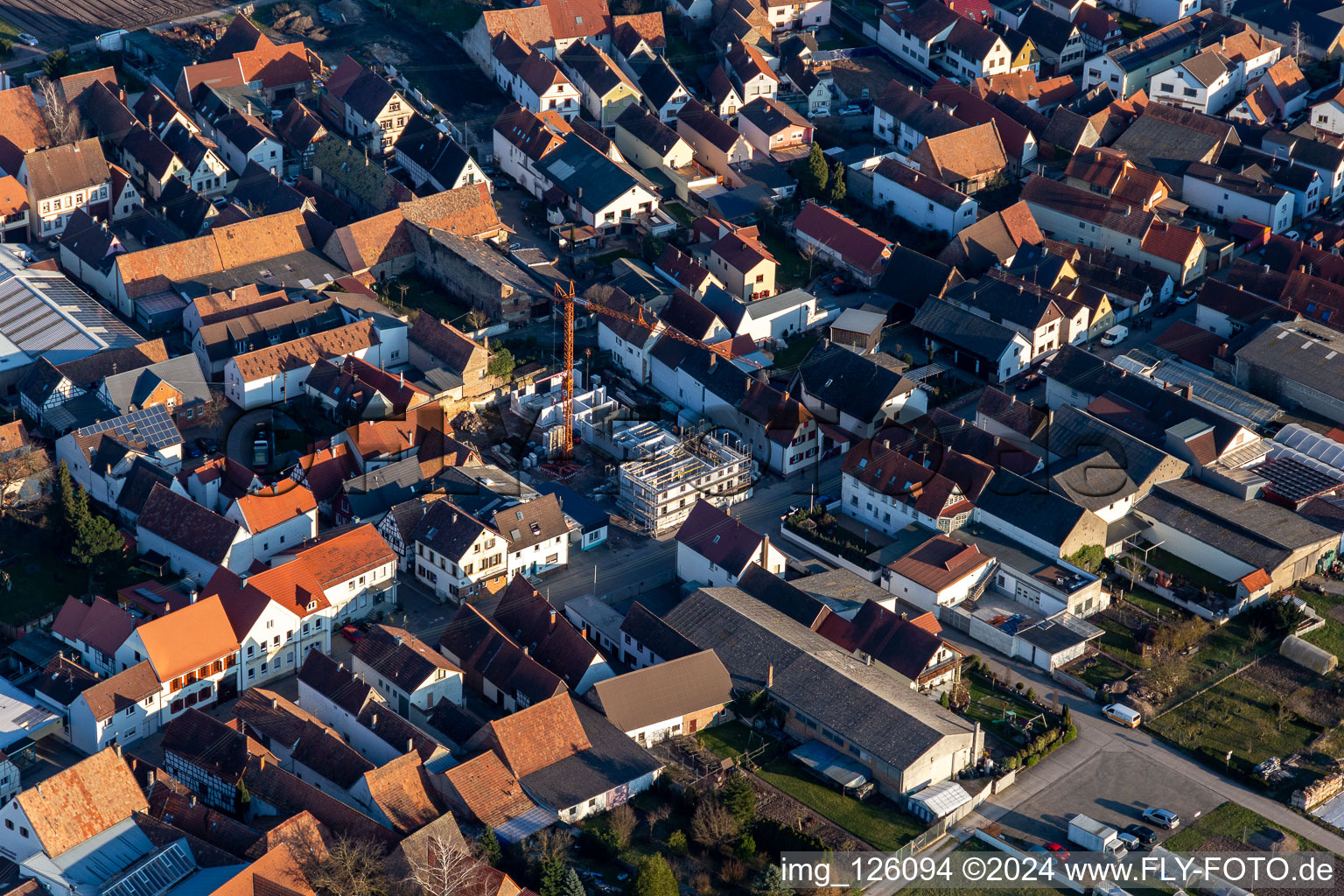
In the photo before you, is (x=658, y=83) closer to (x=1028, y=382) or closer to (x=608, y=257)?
(x=608, y=257)

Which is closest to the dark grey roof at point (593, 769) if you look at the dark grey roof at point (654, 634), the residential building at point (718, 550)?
the dark grey roof at point (654, 634)

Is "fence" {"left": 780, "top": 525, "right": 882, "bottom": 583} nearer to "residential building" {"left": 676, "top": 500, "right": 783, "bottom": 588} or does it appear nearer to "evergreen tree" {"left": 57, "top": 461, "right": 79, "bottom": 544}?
"residential building" {"left": 676, "top": 500, "right": 783, "bottom": 588}

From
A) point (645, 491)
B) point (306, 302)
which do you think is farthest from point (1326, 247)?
point (306, 302)

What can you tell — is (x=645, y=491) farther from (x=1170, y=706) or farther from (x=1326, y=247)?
(x=1326, y=247)

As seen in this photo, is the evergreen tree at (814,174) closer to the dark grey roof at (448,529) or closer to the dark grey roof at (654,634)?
→ the dark grey roof at (448,529)

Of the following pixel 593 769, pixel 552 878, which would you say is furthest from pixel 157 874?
pixel 593 769
